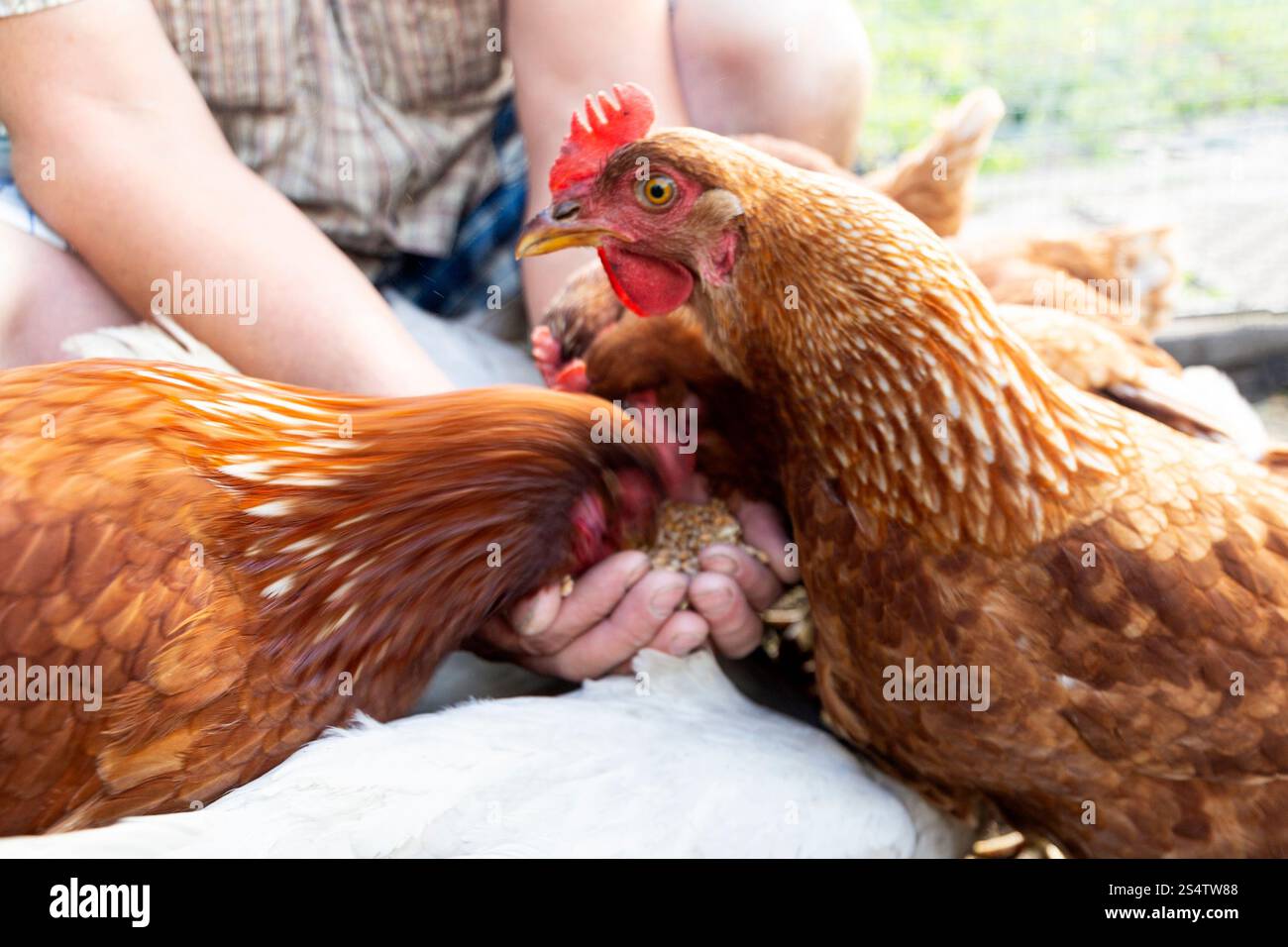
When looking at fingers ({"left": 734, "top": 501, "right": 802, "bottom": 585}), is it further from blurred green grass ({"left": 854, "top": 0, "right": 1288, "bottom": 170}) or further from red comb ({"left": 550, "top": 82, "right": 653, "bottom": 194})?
blurred green grass ({"left": 854, "top": 0, "right": 1288, "bottom": 170})

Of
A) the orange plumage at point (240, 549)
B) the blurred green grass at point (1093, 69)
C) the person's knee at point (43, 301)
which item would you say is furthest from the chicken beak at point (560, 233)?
the blurred green grass at point (1093, 69)

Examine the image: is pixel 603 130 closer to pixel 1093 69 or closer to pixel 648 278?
pixel 648 278

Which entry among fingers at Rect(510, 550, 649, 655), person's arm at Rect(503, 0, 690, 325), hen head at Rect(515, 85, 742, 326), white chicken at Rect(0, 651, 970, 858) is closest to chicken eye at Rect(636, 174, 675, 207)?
hen head at Rect(515, 85, 742, 326)

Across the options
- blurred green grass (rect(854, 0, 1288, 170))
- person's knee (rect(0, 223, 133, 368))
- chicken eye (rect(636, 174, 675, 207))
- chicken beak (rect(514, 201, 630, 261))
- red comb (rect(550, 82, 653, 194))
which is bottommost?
person's knee (rect(0, 223, 133, 368))

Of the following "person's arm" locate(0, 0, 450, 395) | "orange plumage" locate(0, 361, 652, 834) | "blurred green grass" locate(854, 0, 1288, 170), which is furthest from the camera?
"blurred green grass" locate(854, 0, 1288, 170)

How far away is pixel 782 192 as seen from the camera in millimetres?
1000

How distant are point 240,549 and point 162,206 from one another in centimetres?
58

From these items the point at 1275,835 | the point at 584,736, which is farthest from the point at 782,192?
the point at 1275,835

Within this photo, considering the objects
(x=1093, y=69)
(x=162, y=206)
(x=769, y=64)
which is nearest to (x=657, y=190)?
(x=162, y=206)

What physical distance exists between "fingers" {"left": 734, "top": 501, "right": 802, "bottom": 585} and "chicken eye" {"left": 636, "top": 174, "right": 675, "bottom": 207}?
419mm

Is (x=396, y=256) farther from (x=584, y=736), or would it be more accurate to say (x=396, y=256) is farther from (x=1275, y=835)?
(x=1275, y=835)

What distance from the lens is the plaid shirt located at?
160cm

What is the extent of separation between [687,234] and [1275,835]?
78 centimetres

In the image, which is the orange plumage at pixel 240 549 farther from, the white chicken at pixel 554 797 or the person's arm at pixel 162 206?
the person's arm at pixel 162 206
